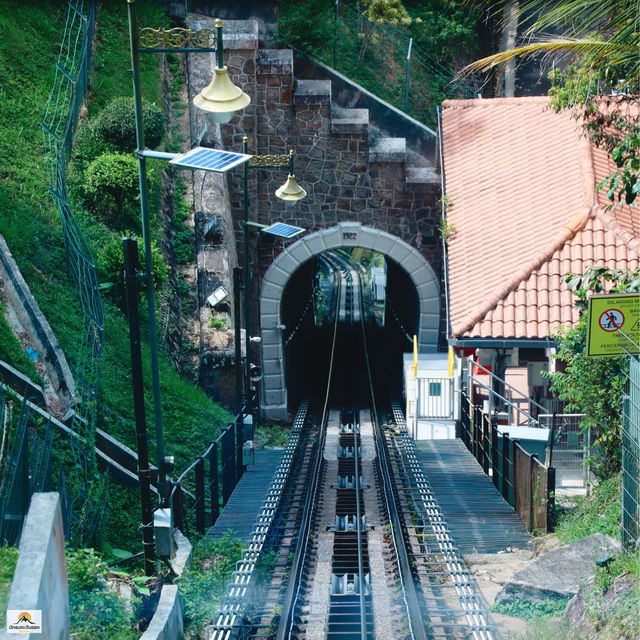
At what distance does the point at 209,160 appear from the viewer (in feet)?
24.1

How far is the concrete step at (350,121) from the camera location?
19781mm

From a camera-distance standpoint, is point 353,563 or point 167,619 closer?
point 167,619

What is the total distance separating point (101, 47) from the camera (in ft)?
67.8

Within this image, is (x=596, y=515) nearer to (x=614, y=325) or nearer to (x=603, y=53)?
(x=614, y=325)

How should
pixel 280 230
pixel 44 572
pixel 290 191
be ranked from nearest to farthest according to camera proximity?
1. pixel 44 572
2. pixel 290 191
3. pixel 280 230

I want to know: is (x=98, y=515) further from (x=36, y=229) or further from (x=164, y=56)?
(x=164, y=56)

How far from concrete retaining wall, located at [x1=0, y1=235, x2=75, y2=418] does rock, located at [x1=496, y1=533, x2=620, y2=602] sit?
689 cm

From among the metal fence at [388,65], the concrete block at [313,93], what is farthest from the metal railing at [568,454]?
the metal fence at [388,65]

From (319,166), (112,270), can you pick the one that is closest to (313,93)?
(319,166)

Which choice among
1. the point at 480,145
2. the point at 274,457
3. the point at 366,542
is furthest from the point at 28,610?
the point at 480,145

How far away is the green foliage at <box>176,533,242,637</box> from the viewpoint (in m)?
7.77

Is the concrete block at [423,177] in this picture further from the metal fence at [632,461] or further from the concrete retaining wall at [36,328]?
the metal fence at [632,461]

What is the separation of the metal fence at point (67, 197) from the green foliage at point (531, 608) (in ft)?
18.6

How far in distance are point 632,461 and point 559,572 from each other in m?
1.44
